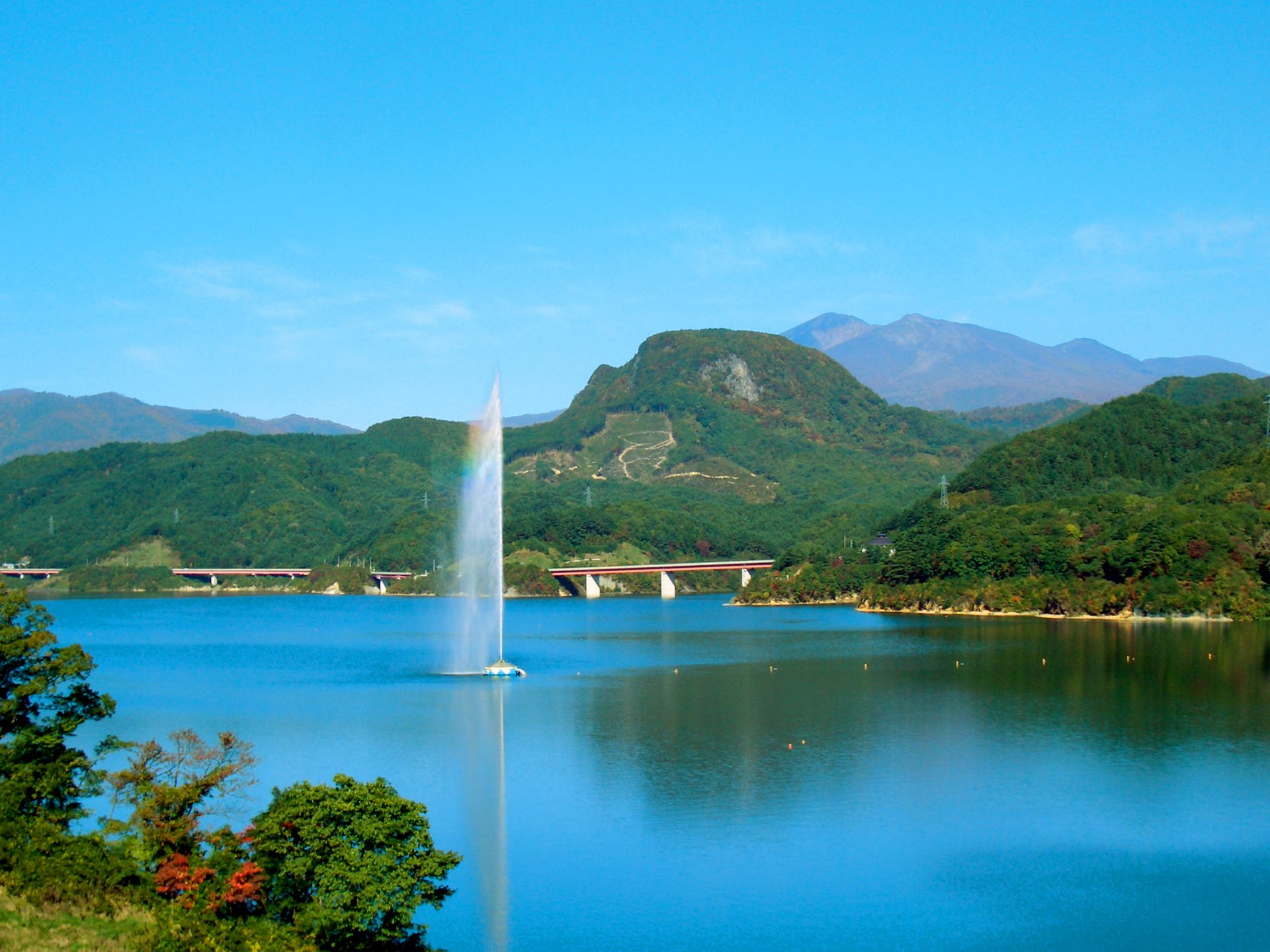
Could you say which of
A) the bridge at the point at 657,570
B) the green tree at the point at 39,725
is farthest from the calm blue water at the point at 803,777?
the bridge at the point at 657,570

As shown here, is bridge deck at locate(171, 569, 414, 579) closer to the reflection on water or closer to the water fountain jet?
the water fountain jet

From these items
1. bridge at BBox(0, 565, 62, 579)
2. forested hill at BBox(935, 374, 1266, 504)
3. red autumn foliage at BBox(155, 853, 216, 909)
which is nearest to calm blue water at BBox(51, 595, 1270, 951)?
red autumn foliage at BBox(155, 853, 216, 909)

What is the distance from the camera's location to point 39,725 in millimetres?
27312

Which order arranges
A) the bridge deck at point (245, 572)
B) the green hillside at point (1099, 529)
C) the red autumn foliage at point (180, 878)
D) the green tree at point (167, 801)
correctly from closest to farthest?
the red autumn foliage at point (180, 878) → the green tree at point (167, 801) → the green hillside at point (1099, 529) → the bridge deck at point (245, 572)

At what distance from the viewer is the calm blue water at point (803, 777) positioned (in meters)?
26.2

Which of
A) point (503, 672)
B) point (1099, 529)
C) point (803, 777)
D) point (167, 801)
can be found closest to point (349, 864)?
point (167, 801)

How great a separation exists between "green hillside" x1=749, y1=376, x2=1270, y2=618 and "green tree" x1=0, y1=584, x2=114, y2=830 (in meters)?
81.8

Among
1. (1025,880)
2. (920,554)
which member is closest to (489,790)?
(1025,880)

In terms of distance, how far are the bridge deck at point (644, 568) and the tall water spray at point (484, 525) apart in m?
79.3

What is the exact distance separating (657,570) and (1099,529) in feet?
184

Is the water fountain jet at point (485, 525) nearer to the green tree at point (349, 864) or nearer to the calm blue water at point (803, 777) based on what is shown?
the calm blue water at point (803, 777)

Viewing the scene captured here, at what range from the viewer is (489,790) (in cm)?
3638

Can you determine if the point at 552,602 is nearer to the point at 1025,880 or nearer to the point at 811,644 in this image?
the point at 811,644

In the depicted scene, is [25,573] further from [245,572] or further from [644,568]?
[644,568]
